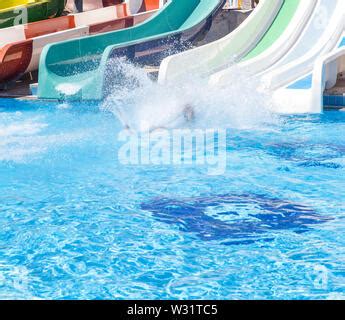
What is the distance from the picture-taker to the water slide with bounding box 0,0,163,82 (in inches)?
399

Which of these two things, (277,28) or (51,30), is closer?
(277,28)

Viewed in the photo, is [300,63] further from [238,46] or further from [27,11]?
[27,11]

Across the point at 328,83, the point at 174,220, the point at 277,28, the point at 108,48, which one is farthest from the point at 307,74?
the point at 174,220

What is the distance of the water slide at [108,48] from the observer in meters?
9.45

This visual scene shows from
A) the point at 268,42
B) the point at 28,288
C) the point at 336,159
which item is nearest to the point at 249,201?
the point at 336,159

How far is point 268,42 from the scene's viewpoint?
973cm

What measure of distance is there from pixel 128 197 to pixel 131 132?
2.11 meters

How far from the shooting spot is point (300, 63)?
8633 millimetres

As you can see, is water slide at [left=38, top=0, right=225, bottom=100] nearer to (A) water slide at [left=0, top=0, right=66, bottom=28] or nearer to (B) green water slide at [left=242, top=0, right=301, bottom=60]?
(B) green water slide at [left=242, top=0, right=301, bottom=60]

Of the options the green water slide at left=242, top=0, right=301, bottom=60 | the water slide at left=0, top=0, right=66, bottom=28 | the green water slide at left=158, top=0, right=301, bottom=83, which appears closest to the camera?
the green water slide at left=158, top=0, right=301, bottom=83

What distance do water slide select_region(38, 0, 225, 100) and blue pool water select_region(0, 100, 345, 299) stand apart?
196 cm

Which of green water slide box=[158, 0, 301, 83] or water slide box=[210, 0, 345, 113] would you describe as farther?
green water slide box=[158, 0, 301, 83]

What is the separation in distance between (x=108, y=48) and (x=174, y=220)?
4977 millimetres

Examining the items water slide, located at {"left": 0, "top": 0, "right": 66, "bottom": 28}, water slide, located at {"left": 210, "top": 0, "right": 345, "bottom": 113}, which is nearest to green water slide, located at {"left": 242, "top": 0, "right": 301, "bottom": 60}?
water slide, located at {"left": 210, "top": 0, "right": 345, "bottom": 113}
